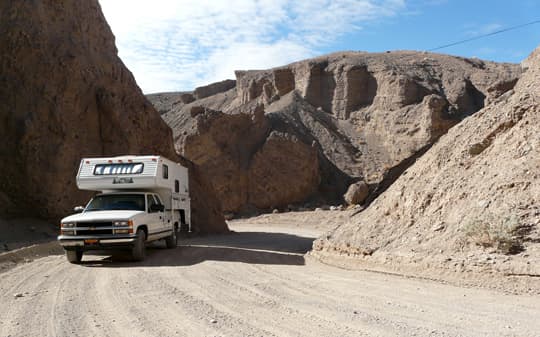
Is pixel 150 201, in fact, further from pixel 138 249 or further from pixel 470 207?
pixel 470 207

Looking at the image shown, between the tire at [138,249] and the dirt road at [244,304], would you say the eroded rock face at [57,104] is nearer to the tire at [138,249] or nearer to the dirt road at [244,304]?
the tire at [138,249]

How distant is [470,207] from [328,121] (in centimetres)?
4924

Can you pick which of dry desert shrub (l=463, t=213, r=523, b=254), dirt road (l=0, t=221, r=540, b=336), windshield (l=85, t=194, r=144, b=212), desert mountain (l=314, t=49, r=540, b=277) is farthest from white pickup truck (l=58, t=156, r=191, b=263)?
dry desert shrub (l=463, t=213, r=523, b=254)

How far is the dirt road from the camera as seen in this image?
621 centimetres

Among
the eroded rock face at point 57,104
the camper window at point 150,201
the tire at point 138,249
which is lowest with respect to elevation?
the tire at point 138,249

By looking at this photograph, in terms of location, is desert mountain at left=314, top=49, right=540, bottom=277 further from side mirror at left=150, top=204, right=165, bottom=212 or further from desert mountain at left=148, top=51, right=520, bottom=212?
desert mountain at left=148, top=51, right=520, bottom=212

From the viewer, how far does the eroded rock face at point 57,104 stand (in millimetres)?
18750

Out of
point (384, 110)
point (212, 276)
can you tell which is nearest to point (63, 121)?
point (212, 276)

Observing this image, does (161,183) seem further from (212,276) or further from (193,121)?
(193,121)

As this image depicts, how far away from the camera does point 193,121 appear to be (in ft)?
145

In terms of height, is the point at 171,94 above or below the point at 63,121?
above

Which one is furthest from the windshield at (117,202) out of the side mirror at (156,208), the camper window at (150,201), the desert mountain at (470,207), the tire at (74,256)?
the desert mountain at (470,207)

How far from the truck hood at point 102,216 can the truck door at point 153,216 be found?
2.16 feet

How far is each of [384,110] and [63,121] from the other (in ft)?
140
